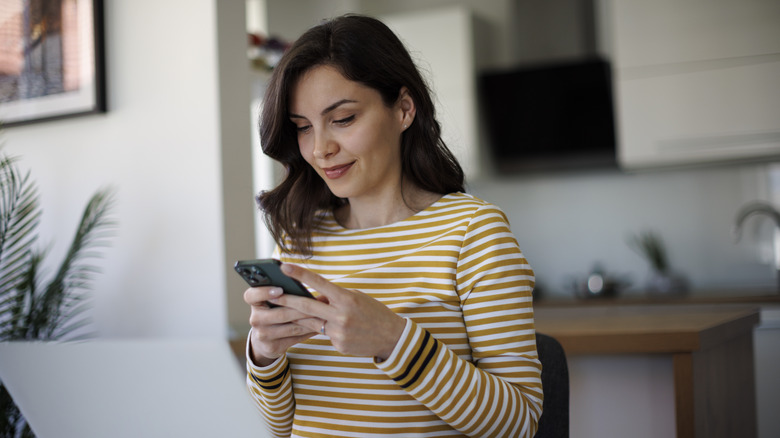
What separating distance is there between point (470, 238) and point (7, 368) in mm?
586

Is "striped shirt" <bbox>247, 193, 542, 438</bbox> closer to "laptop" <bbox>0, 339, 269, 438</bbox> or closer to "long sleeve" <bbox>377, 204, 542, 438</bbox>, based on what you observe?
"long sleeve" <bbox>377, 204, 542, 438</bbox>

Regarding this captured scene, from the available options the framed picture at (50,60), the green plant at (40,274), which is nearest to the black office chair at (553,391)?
the green plant at (40,274)

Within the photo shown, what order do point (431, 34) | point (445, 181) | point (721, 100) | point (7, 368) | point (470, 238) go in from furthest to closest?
point (431, 34)
point (721, 100)
point (445, 181)
point (470, 238)
point (7, 368)

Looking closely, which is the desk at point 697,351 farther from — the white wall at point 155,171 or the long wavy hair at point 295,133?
the white wall at point 155,171

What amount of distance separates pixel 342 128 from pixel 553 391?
0.60 m

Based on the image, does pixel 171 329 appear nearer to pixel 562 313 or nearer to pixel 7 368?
pixel 7 368

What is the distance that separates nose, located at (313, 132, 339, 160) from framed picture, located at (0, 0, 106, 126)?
134cm

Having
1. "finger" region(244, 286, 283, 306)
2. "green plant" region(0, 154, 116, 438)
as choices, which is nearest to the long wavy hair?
"finger" region(244, 286, 283, 306)

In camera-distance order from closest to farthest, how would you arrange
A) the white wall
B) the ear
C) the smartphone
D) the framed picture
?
the smartphone, the ear, the white wall, the framed picture

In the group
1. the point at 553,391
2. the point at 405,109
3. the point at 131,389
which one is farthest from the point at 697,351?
the point at 131,389

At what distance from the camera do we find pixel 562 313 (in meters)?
3.30

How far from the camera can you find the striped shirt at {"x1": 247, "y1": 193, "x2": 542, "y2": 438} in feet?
2.92

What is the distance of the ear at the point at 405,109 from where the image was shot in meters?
1.09

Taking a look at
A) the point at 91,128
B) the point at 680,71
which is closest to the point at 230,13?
the point at 91,128
